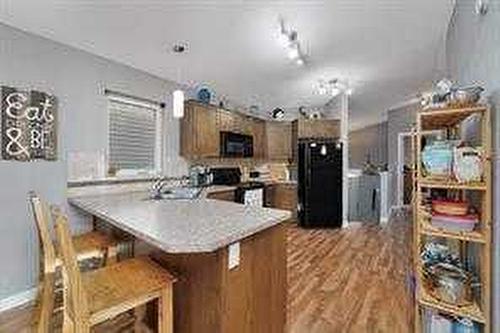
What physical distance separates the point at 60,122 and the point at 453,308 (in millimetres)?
3347

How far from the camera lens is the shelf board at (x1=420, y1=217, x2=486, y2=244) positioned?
1978 mm

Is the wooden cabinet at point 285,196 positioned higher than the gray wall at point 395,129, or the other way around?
the gray wall at point 395,129

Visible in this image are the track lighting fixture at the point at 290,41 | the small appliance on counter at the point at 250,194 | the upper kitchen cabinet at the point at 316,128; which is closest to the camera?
the track lighting fixture at the point at 290,41

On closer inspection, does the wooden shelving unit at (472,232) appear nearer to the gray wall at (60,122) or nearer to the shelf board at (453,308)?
the shelf board at (453,308)

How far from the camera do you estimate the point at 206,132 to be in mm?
4805

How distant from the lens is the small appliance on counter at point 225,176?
538 cm

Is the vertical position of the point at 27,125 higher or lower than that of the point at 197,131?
lower

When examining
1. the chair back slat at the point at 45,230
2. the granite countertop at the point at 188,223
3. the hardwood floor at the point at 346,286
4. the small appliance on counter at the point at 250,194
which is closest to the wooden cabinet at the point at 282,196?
the small appliance on counter at the point at 250,194

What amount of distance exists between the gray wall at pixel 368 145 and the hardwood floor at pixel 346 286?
5383 mm

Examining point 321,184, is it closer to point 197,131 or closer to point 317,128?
point 317,128

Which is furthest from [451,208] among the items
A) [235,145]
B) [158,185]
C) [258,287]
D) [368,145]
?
[368,145]

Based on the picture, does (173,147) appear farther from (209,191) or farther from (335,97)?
(335,97)

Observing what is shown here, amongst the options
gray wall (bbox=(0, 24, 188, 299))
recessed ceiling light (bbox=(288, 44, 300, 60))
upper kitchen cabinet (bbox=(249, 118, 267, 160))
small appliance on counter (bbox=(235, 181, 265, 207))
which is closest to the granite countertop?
gray wall (bbox=(0, 24, 188, 299))

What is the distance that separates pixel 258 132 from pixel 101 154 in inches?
128
